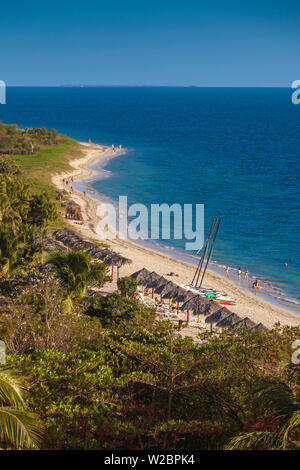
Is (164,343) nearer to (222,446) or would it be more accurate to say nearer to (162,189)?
Result: (222,446)

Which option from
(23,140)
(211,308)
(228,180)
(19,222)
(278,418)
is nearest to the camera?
(278,418)

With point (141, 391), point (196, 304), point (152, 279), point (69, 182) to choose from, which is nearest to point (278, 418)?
point (141, 391)

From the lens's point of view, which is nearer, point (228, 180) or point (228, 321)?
point (228, 321)

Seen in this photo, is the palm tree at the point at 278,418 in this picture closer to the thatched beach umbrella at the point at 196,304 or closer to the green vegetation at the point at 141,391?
the green vegetation at the point at 141,391

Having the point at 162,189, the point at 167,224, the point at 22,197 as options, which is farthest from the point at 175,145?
the point at 22,197

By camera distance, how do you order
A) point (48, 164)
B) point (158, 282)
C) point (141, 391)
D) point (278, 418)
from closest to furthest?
point (278, 418), point (141, 391), point (158, 282), point (48, 164)

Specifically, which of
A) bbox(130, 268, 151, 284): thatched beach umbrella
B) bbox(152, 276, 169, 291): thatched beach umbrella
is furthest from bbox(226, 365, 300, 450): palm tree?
bbox(130, 268, 151, 284): thatched beach umbrella

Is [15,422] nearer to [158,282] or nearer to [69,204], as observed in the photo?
[158,282]
